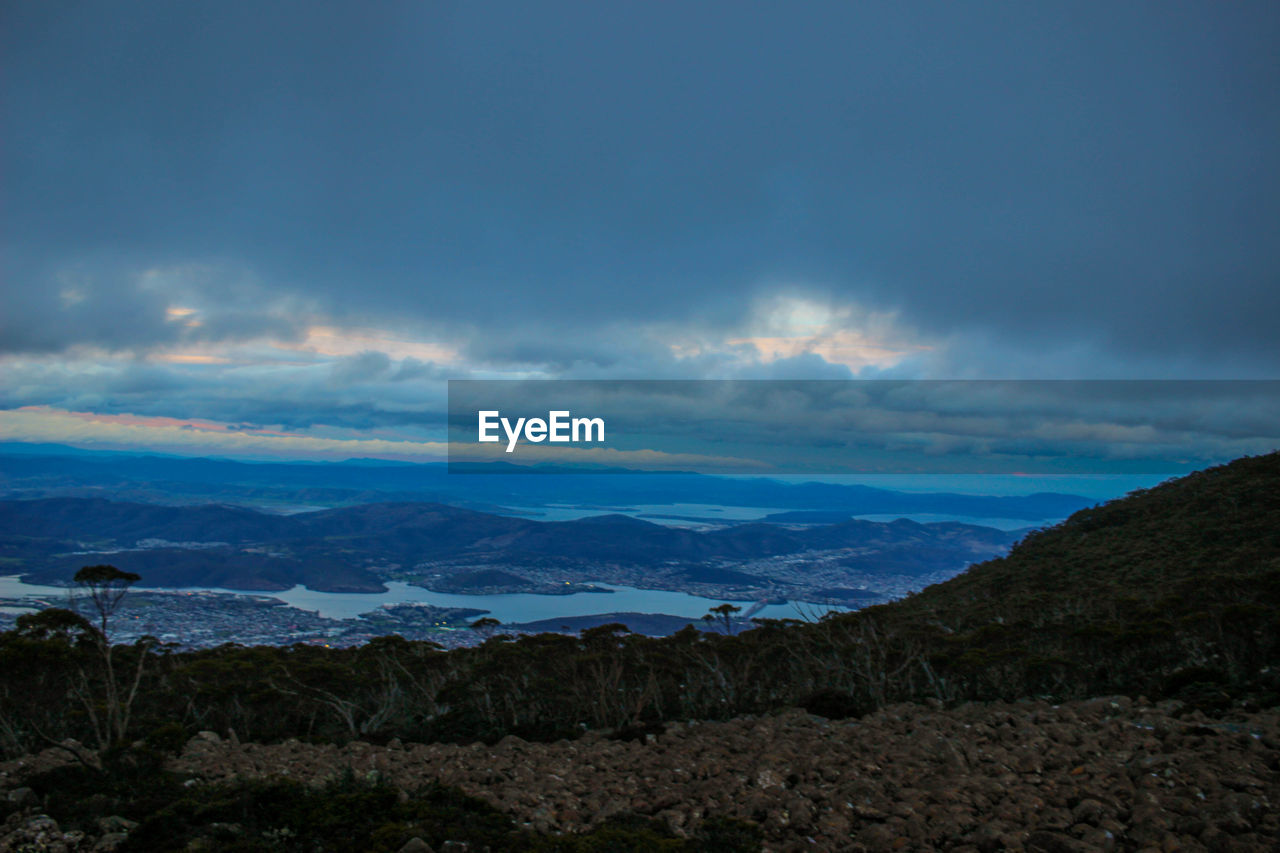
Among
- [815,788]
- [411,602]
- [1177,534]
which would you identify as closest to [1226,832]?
[815,788]

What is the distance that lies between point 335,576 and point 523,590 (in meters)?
30.3

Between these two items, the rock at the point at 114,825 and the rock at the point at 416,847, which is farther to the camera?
the rock at the point at 114,825

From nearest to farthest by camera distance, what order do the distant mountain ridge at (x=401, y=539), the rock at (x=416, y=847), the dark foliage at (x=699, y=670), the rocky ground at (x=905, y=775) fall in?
the rocky ground at (x=905, y=775) < the rock at (x=416, y=847) < the dark foliage at (x=699, y=670) < the distant mountain ridge at (x=401, y=539)

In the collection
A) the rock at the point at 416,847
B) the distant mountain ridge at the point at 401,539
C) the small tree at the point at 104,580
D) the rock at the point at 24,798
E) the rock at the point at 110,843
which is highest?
the small tree at the point at 104,580

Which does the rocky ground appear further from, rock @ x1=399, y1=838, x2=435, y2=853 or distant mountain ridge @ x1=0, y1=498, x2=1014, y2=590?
distant mountain ridge @ x1=0, y1=498, x2=1014, y2=590

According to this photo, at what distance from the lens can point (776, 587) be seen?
9644cm

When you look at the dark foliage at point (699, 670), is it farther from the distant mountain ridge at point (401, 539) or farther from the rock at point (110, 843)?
the distant mountain ridge at point (401, 539)

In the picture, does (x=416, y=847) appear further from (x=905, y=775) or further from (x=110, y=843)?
(x=905, y=775)

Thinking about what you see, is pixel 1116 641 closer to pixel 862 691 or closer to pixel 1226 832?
pixel 862 691

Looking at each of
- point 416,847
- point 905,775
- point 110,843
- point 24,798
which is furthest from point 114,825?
point 905,775

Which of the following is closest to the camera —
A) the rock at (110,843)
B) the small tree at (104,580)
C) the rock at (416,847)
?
the rock at (416,847)

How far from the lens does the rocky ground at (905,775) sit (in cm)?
611

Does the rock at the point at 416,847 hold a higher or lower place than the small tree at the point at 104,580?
lower

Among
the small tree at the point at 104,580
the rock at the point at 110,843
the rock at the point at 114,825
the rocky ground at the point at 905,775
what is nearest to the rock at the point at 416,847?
the rocky ground at the point at 905,775
